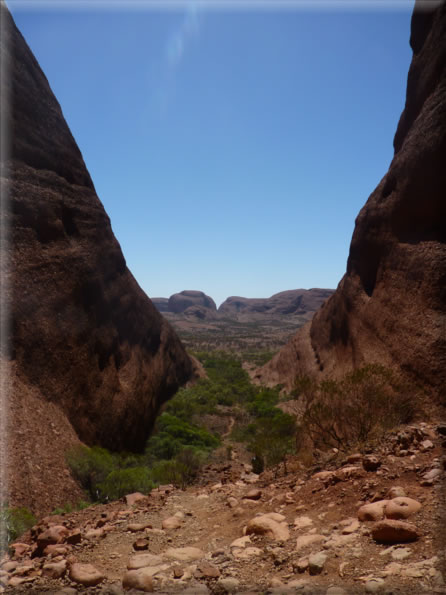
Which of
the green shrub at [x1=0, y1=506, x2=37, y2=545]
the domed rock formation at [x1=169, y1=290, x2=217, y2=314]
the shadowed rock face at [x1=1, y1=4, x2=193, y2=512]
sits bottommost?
the green shrub at [x1=0, y1=506, x2=37, y2=545]

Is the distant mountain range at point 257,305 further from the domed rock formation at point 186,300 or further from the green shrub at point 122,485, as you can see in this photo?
the green shrub at point 122,485

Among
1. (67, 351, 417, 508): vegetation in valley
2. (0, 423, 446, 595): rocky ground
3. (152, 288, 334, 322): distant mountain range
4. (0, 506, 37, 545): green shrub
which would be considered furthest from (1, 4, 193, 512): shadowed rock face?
(152, 288, 334, 322): distant mountain range

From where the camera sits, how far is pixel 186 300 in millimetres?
151375

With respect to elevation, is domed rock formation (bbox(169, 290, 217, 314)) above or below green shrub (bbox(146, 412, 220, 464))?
above

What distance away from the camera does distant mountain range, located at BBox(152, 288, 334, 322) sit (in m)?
133

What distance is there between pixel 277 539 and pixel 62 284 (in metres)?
10.4

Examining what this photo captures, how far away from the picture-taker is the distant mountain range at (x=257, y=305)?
13338 cm

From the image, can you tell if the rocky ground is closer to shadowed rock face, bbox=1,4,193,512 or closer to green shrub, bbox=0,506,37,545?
green shrub, bbox=0,506,37,545

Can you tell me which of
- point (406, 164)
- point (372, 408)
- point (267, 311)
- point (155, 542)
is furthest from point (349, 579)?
point (267, 311)

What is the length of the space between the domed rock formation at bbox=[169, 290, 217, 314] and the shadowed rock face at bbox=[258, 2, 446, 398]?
130481mm

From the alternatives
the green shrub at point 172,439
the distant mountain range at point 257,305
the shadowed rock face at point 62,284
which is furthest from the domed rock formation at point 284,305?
the shadowed rock face at point 62,284

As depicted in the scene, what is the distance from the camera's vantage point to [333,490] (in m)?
4.80

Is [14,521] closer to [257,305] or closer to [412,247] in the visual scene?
[412,247]

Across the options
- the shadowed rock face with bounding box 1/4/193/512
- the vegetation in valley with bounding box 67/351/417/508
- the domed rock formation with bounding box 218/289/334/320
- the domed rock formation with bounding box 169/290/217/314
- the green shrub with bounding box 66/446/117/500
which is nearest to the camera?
the vegetation in valley with bounding box 67/351/417/508
